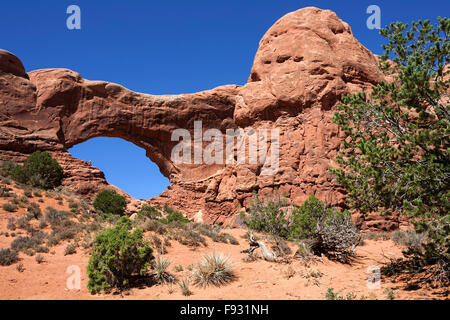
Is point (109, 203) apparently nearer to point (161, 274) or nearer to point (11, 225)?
point (11, 225)

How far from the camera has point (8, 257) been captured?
9977 millimetres

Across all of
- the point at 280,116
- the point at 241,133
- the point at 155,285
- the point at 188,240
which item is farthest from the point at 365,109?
the point at 241,133

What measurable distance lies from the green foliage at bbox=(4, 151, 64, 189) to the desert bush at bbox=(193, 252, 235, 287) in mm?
19745

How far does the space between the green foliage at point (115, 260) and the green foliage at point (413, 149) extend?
566 cm

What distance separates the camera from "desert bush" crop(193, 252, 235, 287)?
27.9ft

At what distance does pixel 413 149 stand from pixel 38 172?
25206mm

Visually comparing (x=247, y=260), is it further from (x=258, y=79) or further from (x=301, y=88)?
(x=258, y=79)

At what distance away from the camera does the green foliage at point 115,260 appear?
28.1 feet

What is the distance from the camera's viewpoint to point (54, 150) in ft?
104

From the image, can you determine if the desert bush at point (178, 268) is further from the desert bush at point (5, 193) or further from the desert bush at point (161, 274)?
the desert bush at point (5, 193)

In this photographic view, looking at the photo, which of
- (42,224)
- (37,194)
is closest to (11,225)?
(42,224)

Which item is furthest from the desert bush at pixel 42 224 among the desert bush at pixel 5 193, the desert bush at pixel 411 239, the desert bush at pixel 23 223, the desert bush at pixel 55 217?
the desert bush at pixel 411 239

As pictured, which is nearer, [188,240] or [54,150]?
[188,240]

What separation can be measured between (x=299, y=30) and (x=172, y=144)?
59.8 ft
